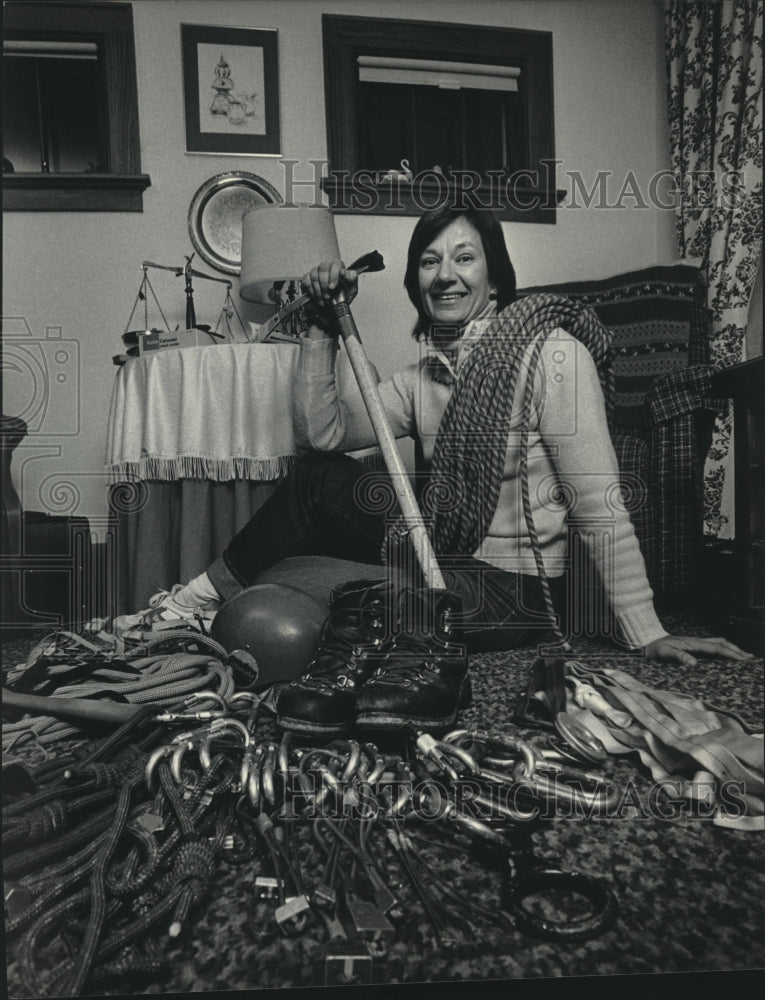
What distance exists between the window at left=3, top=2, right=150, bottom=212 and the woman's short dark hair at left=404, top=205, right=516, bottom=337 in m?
0.24

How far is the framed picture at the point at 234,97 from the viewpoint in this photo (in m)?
0.56

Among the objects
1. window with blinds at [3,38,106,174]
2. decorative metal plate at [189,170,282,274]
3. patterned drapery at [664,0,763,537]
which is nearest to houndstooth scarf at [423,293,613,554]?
patterned drapery at [664,0,763,537]

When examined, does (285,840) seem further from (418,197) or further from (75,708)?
(418,197)

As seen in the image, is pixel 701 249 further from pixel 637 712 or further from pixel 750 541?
pixel 637 712

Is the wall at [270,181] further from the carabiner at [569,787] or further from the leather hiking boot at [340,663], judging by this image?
the carabiner at [569,787]

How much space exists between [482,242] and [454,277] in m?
0.04

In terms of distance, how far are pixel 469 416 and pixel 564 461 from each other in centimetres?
10

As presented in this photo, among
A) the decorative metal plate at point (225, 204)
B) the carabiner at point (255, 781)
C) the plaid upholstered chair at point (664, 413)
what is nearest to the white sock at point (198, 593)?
the carabiner at point (255, 781)

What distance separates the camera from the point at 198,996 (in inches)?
15.0

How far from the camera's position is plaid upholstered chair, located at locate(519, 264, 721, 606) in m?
0.59

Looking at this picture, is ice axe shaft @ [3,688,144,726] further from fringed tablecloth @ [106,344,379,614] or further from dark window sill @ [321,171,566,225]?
dark window sill @ [321,171,566,225]

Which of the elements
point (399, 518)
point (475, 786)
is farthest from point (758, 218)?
point (475, 786)

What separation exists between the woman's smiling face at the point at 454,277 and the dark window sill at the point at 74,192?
10.2 inches

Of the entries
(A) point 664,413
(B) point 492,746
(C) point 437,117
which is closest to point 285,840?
(B) point 492,746
